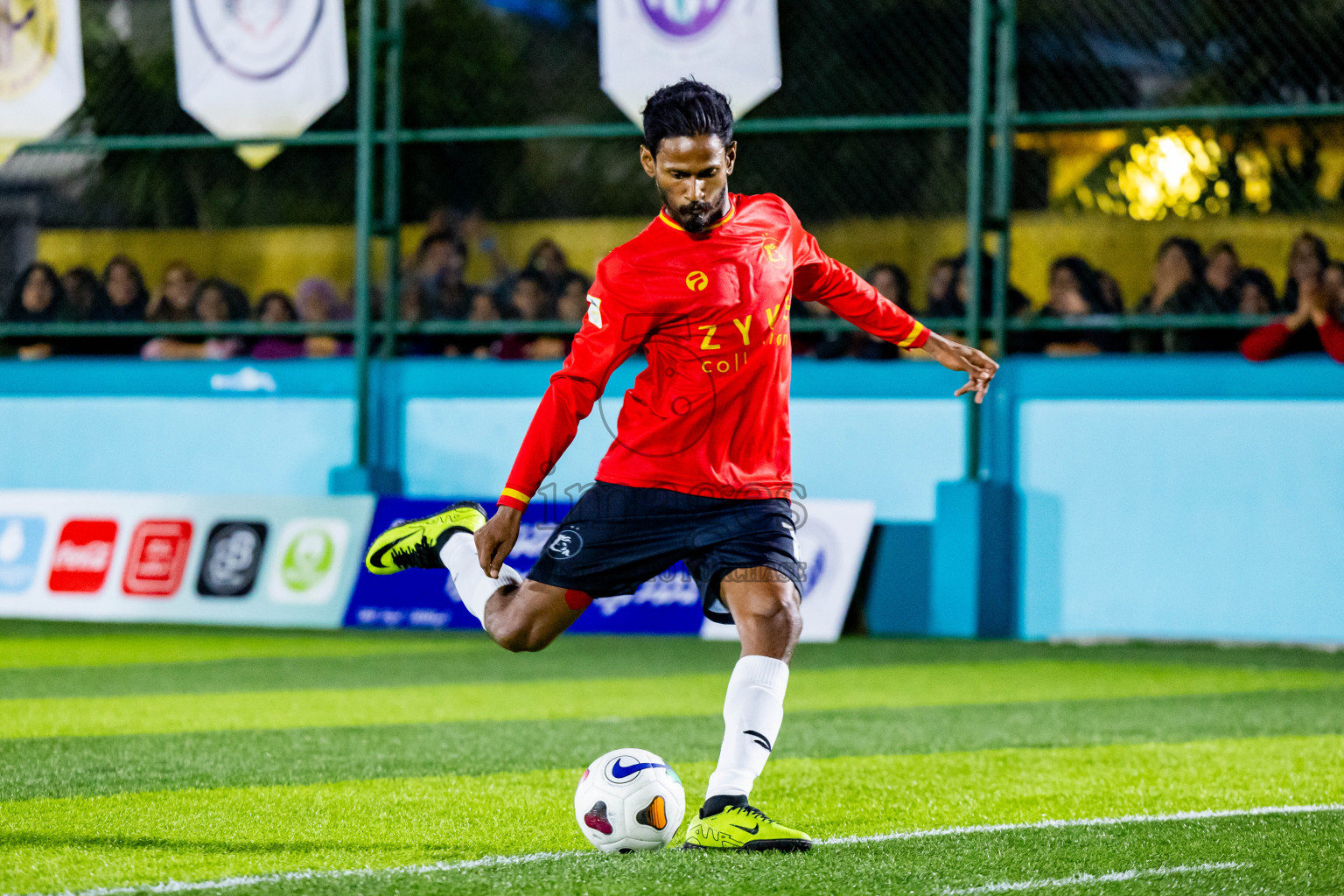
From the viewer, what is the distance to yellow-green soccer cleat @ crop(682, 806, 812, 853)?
4.46 meters

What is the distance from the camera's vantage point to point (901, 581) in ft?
39.3

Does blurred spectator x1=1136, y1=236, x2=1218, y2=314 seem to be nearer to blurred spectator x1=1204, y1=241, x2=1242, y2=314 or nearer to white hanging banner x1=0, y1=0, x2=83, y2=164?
blurred spectator x1=1204, y1=241, x2=1242, y2=314

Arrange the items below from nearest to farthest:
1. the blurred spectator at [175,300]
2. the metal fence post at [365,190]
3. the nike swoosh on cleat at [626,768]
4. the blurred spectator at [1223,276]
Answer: the nike swoosh on cleat at [626,768], the blurred spectator at [1223,276], the metal fence post at [365,190], the blurred spectator at [175,300]

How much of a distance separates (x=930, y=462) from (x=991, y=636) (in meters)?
1.21

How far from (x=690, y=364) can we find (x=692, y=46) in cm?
776

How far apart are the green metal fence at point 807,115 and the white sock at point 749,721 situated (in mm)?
7483

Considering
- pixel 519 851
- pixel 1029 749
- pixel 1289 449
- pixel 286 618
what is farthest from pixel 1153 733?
pixel 286 618

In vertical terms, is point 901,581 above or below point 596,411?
below

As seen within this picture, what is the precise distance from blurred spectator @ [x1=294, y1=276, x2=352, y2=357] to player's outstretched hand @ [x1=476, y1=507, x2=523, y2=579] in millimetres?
9231

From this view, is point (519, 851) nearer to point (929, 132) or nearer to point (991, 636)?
point (991, 636)

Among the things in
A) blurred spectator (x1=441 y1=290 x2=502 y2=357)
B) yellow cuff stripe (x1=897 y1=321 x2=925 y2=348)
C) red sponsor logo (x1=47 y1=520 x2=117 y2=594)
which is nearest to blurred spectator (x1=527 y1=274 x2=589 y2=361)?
blurred spectator (x1=441 y1=290 x2=502 y2=357)

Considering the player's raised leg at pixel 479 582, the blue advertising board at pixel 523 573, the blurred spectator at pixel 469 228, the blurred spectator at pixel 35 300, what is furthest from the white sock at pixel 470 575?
the blurred spectator at pixel 35 300

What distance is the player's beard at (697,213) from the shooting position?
4.64 meters

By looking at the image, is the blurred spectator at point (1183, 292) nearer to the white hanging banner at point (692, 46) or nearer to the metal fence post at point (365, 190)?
the white hanging banner at point (692, 46)
